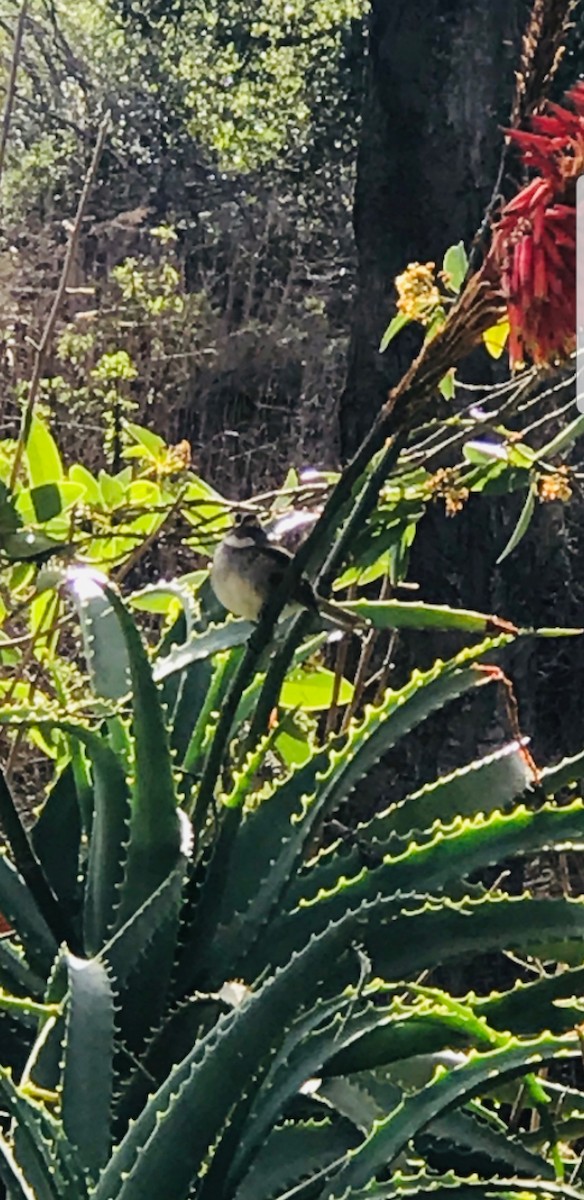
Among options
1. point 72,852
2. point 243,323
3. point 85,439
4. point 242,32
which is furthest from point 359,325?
point 242,32

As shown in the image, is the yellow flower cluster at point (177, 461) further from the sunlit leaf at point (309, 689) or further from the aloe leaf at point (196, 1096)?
the aloe leaf at point (196, 1096)

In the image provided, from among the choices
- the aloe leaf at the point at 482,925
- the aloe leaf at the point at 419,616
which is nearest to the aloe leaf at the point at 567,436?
the aloe leaf at the point at 419,616

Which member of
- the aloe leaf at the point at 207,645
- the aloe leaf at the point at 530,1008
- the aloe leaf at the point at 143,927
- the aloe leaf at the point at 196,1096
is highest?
the aloe leaf at the point at 207,645

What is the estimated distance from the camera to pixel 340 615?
631 millimetres

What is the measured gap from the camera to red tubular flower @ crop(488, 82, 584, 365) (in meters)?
0.45

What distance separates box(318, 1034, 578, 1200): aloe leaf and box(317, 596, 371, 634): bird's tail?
18cm

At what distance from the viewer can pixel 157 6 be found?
3.71 m

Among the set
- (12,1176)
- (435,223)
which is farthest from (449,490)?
(435,223)

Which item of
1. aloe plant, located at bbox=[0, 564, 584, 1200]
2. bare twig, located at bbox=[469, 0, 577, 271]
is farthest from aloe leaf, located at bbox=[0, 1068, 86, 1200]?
bare twig, located at bbox=[469, 0, 577, 271]

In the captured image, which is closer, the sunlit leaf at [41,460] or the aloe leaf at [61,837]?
the aloe leaf at [61,837]

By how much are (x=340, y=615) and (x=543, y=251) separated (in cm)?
22

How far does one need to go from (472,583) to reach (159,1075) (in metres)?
0.90

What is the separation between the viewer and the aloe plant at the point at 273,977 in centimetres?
53

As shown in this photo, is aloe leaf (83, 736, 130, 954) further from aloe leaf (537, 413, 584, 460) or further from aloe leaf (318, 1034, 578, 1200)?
aloe leaf (537, 413, 584, 460)
